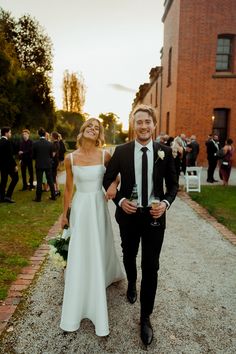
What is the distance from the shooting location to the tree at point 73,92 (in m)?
61.7

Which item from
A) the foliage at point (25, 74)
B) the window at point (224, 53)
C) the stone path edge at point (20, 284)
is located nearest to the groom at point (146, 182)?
the stone path edge at point (20, 284)

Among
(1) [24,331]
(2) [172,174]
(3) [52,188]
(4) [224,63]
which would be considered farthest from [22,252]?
(4) [224,63]

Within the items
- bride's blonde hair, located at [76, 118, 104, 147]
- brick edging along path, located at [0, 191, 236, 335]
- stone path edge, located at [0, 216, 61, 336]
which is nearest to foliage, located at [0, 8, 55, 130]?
brick edging along path, located at [0, 191, 236, 335]

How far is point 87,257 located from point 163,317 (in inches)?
43.5

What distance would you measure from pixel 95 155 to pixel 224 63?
19.8m

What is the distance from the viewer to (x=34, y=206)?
896cm

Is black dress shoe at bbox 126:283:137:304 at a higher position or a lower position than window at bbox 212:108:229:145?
lower

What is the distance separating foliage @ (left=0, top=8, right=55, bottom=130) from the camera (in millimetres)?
23500

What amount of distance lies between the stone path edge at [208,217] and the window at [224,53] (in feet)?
41.9

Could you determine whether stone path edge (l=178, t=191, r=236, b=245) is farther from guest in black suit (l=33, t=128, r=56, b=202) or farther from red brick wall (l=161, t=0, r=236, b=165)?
red brick wall (l=161, t=0, r=236, b=165)

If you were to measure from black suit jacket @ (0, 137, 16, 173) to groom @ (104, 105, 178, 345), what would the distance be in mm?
6846

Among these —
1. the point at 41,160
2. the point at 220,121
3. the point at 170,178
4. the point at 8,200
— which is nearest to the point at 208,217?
the point at 41,160

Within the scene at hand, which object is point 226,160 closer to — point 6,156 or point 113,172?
point 6,156

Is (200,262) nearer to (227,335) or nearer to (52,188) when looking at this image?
(227,335)
